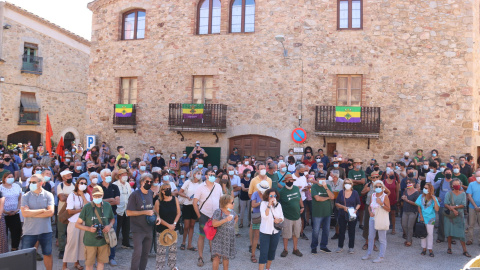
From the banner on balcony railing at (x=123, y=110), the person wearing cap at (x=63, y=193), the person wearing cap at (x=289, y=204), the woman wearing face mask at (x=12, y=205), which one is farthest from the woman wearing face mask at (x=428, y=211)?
the banner on balcony railing at (x=123, y=110)

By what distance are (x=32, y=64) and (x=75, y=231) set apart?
20.3 metres

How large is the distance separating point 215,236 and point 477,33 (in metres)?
13.9

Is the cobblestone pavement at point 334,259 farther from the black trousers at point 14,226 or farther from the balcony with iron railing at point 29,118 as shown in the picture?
the balcony with iron railing at point 29,118

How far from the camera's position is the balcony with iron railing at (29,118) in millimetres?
23203

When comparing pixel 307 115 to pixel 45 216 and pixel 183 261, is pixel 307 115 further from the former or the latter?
pixel 45 216

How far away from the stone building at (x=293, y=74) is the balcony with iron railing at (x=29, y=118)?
812cm

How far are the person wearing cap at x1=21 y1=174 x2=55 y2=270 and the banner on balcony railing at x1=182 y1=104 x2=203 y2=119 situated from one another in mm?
9748

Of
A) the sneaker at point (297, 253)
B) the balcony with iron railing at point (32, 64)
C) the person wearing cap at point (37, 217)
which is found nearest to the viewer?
the person wearing cap at point (37, 217)

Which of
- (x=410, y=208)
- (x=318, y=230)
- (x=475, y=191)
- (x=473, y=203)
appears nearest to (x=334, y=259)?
(x=318, y=230)

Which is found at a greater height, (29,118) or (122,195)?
(29,118)

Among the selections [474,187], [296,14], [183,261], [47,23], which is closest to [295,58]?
[296,14]

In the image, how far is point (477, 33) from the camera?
15016 millimetres

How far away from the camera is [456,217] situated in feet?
28.1

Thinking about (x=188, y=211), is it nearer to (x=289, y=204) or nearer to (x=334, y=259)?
(x=289, y=204)
